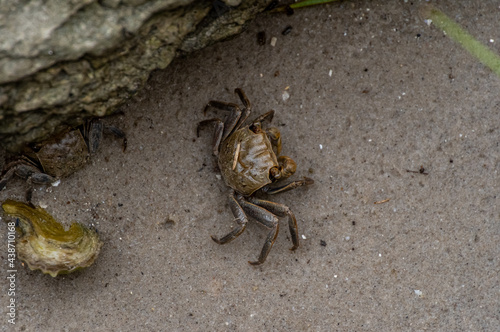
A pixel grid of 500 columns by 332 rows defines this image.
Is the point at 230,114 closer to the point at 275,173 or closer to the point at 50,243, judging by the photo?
the point at 275,173

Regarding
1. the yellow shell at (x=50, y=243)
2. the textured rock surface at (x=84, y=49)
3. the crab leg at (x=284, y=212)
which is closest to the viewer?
the textured rock surface at (x=84, y=49)

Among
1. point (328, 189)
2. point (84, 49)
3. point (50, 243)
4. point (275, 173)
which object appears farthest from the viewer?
point (328, 189)

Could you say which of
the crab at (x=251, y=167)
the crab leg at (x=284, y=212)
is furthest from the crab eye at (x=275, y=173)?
the crab leg at (x=284, y=212)

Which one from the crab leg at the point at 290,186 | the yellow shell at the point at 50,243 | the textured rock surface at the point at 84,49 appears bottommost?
the crab leg at the point at 290,186

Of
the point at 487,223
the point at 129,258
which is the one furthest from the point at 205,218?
the point at 487,223

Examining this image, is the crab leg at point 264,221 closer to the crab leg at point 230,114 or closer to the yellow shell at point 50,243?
the crab leg at point 230,114

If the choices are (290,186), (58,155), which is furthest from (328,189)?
(58,155)

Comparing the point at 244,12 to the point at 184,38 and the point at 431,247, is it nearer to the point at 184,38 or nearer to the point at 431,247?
the point at 184,38
